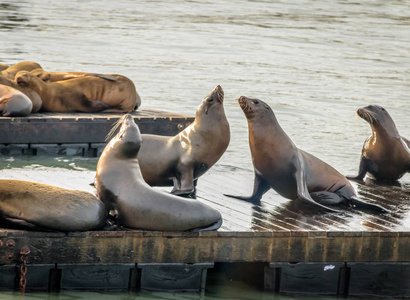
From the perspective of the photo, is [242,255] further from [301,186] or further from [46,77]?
[46,77]

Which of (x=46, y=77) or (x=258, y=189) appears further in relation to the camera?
(x=46, y=77)

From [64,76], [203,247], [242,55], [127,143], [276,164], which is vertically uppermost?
[127,143]

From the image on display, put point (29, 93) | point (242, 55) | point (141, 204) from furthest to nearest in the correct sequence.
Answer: point (242, 55), point (29, 93), point (141, 204)

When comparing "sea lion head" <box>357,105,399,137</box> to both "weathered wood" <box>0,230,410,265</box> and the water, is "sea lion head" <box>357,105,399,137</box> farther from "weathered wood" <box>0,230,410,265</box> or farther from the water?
the water

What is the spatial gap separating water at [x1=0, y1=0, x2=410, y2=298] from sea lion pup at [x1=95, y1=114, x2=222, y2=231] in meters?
1.54

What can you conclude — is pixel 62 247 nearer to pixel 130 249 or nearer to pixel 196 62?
pixel 130 249

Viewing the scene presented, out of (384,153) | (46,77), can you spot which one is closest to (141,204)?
(384,153)

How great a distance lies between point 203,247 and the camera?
5605 mm

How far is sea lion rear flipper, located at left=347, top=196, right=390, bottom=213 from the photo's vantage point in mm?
6457

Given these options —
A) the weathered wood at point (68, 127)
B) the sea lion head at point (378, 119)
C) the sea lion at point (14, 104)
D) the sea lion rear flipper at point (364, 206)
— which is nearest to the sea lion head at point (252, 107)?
the sea lion rear flipper at point (364, 206)

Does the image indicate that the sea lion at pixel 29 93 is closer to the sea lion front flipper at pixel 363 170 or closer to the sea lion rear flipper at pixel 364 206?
the sea lion front flipper at pixel 363 170

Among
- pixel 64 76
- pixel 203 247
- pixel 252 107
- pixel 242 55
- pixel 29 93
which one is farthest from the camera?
pixel 242 55

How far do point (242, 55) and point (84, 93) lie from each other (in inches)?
454

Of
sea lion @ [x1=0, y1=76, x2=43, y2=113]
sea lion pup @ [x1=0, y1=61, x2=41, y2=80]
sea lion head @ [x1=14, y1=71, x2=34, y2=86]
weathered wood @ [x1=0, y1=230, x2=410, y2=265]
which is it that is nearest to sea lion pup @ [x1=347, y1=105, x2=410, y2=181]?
weathered wood @ [x1=0, y1=230, x2=410, y2=265]
